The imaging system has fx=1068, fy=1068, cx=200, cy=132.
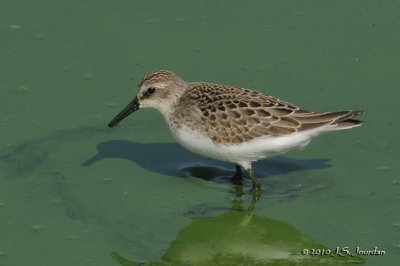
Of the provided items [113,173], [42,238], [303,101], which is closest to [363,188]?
[303,101]

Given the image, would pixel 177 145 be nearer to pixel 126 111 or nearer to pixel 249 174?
pixel 126 111

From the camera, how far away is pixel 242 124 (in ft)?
34.4

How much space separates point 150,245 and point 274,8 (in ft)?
16.8

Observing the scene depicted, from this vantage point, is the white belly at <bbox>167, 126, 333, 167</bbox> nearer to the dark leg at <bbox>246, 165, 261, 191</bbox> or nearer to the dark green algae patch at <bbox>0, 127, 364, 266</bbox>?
the dark leg at <bbox>246, 165, 261, 191</bbox>

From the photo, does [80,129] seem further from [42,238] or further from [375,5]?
[375,5]

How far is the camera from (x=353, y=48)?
13.2 meters

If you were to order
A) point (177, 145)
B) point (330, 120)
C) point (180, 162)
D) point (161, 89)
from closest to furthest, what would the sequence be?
point (330, 120)
point (161, 89)
point (180, 162)
point (177, 145)

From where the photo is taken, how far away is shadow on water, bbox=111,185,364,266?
31.3 ft

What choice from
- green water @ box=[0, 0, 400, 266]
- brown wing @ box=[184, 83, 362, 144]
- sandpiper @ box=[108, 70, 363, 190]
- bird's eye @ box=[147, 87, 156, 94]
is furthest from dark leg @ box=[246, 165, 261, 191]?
bird's eye @ box=[147, 87, 156, 94]

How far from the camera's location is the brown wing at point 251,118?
10.5 meters

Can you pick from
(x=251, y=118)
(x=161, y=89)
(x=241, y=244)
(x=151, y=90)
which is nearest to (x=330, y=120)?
(x=251, y=118)

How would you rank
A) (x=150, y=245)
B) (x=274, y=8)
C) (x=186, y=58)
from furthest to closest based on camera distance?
(x=274, y=8)
(x=186, y=58)
(x=150, y=245)

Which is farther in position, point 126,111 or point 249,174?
point 126,111

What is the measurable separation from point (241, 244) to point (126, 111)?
81.8 inches
